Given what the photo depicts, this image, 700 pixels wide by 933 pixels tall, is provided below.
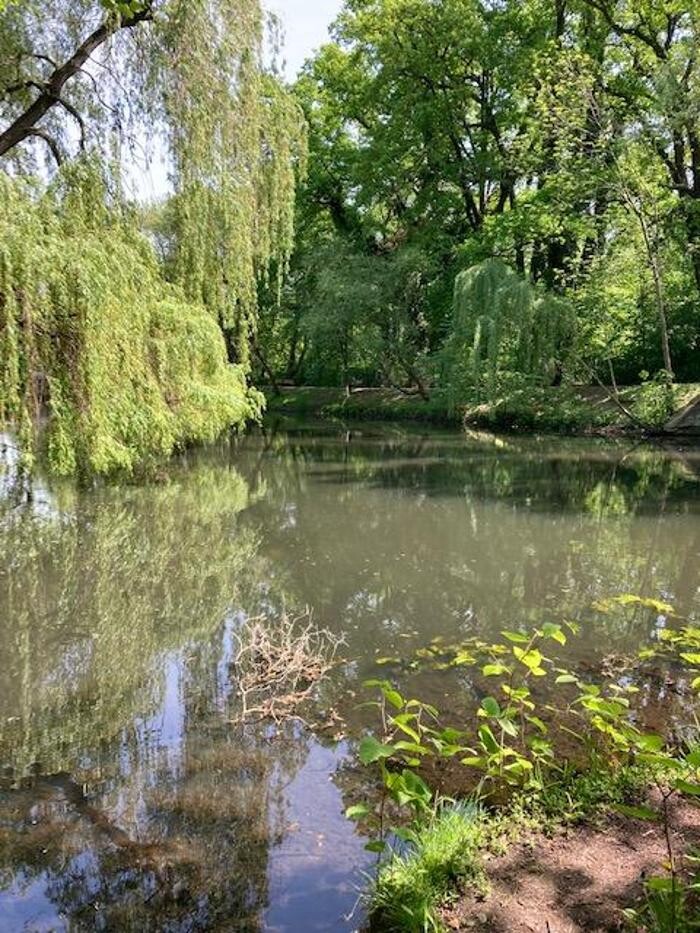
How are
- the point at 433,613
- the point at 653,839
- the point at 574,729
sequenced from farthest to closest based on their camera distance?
the point at 433,613
the point at 574,729
the point at 653,839

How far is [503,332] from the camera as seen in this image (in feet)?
61.6

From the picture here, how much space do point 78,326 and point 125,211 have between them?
2.10 m

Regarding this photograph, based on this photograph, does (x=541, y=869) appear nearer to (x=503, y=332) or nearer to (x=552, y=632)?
(x=552, y=632)

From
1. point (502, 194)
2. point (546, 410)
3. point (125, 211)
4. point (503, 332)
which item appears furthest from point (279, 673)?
point (502, 194)

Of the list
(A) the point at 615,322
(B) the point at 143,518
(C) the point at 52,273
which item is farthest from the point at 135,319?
(A) the point at 615,322

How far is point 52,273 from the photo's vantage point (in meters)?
5.20

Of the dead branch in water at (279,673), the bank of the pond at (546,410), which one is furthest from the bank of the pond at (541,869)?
the bank of the pond at (546,410)

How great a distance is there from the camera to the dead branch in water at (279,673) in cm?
441

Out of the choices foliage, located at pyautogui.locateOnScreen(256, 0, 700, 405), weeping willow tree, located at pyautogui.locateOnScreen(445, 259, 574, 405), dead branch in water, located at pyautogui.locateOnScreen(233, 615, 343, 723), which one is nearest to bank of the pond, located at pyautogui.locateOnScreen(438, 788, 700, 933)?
dead branch in water, located at pyautogui.locateOnScreen(233, 615, 343, 723)

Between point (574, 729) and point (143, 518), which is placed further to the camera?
point (143, 518)

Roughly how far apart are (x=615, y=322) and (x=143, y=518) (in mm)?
13114

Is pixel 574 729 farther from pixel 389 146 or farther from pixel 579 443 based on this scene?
pixel 389 146

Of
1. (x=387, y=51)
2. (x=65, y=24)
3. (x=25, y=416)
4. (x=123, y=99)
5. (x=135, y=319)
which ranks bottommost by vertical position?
(x=25, y=416)

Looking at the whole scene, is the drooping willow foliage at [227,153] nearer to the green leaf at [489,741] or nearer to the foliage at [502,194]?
the green leaf at [489,741]
